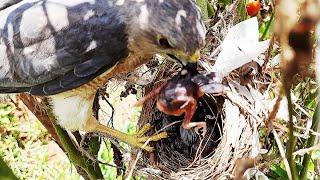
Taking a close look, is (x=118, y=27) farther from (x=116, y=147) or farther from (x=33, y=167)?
(x=33, y=167)

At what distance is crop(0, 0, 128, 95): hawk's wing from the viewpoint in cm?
140

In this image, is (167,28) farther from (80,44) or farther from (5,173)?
(5,173)

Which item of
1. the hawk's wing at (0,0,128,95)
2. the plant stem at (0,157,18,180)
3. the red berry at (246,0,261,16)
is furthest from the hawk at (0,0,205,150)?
the plant stem at (0,157,18,180)

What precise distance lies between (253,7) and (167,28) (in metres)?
0.21

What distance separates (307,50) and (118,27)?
108cm

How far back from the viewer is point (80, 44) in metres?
1.40

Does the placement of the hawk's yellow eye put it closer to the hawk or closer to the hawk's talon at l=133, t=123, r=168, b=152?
the hawk

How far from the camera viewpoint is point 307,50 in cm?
36

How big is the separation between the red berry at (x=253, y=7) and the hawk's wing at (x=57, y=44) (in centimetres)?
33

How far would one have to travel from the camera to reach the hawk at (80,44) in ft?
4.45

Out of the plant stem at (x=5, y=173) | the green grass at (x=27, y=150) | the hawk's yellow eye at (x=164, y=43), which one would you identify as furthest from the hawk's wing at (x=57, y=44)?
the green grass at (x=27, y=150)

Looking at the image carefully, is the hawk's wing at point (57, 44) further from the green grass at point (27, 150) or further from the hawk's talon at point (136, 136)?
the green grass at point (27, 150)

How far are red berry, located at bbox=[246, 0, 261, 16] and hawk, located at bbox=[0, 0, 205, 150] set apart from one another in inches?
5.1

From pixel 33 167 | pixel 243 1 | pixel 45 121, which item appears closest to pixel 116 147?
pixel 45 121
